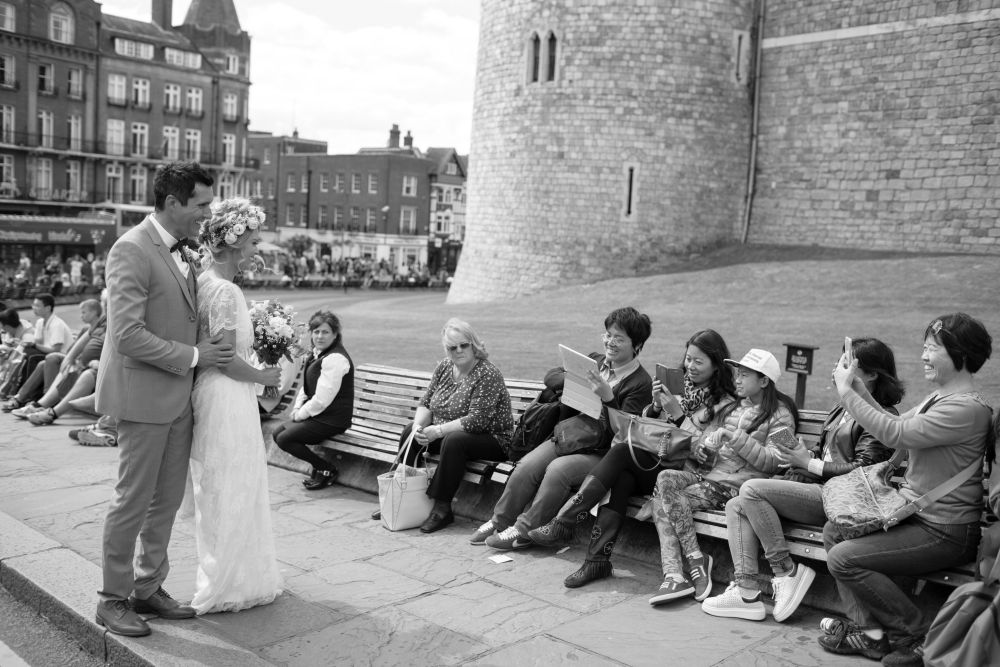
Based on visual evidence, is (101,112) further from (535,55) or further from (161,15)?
(535,55)

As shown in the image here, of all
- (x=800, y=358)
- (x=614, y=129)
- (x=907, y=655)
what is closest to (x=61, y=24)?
(x=614, y=129)

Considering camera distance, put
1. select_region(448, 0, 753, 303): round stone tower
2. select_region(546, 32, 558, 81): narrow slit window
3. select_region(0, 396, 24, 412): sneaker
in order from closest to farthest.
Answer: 1. select_region(0, 396, 24, 412): sneaker
2. select_region(448, 0, 753, 303): round stone tower
3. select_region(546, 32, 558, 81): narrow slit window

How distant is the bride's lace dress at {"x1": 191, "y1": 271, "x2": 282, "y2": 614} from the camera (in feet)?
14.5

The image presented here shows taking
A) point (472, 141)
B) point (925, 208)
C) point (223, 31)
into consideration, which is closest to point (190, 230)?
point (925, 208)

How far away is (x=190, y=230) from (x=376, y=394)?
12.5ft

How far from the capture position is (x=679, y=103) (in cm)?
2428

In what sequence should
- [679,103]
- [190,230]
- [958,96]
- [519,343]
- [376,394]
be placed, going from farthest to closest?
[679,103] < [958,96] < [519,343] < [376,394] < [190,230]

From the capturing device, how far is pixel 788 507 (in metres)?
4.53

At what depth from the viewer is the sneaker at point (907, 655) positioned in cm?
385

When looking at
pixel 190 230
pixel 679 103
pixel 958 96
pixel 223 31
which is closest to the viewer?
pixel 190 230

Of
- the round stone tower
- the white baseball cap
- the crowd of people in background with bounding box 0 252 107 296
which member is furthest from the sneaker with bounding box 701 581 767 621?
the crowd of people in background with bounding box 0 252 107 296

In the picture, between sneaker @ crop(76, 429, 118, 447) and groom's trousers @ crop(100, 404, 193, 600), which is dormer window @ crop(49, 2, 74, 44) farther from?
groom's trousers @ crop(100, 404, 193, 600)

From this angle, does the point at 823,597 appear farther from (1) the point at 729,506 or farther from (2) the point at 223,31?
(2) the point at 223,31

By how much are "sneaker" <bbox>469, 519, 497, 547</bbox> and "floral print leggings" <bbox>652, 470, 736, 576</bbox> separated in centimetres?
115
